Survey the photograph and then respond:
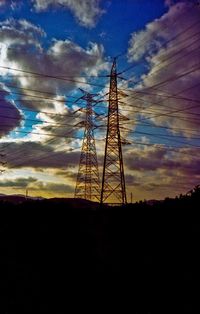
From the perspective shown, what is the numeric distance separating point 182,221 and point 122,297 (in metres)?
3.51

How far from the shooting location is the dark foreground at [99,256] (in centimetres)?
1108

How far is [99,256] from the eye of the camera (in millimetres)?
15688

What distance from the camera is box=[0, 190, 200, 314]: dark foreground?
1108cm

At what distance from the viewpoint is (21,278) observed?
1552cm

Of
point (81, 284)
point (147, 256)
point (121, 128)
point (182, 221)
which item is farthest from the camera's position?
point (121, 128)

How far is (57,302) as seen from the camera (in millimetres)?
13328

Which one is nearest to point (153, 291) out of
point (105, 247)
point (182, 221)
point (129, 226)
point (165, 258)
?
point (165, 258)

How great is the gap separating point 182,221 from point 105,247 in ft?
17.3

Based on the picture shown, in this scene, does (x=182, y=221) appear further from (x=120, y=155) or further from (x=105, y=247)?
(x=120, y=155)

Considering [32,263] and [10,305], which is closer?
[10,305]

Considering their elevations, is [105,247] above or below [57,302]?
above

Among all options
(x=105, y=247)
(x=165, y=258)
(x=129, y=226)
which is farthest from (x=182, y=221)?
(x=105, y=247)

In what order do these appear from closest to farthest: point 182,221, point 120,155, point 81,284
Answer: point 182,221, point 81,284, point 120,155

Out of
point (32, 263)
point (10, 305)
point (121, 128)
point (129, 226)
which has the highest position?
point (121, 128)
